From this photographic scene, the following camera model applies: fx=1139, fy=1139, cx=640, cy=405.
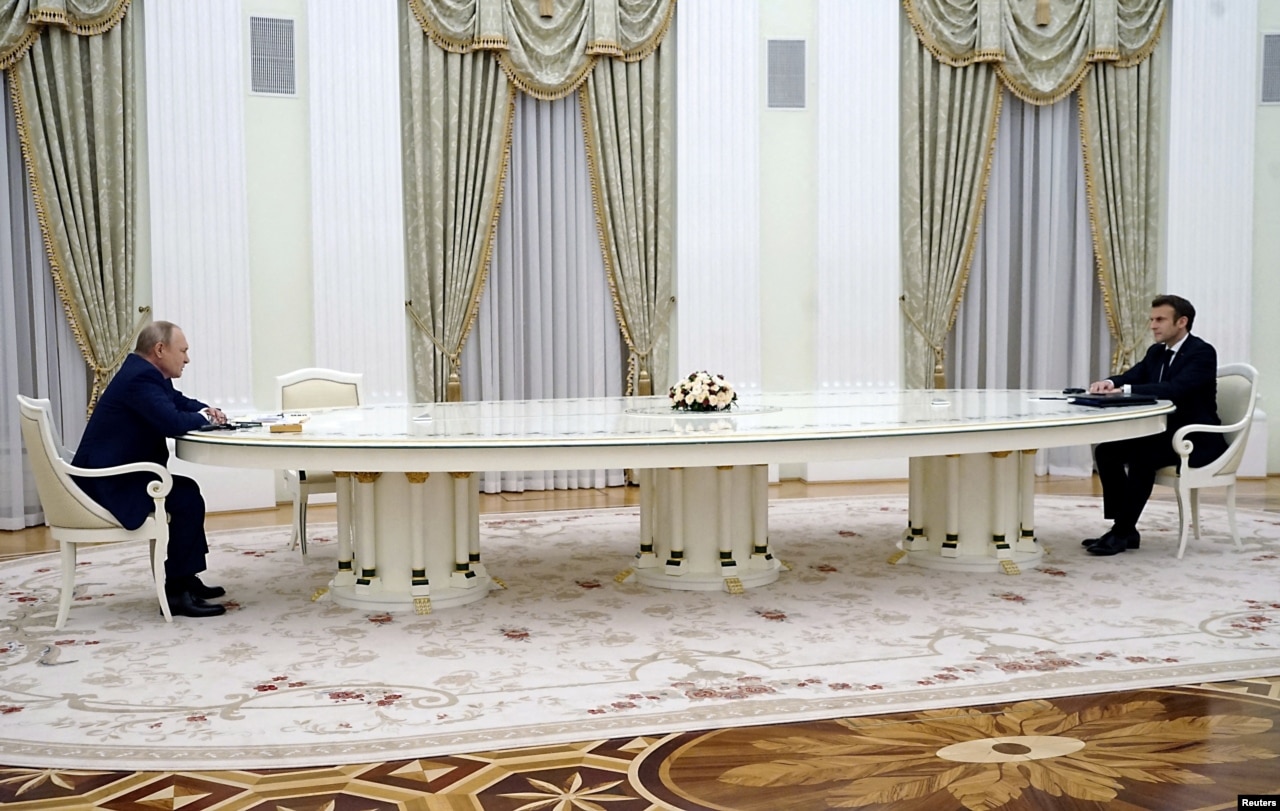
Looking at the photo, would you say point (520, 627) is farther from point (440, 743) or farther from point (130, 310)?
point (130, 310)

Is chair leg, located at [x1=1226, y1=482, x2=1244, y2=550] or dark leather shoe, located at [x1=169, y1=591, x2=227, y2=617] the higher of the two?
chair leg, located at [x1=1226, y1=482, x2=1244, y2=550]

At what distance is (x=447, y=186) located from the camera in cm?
841

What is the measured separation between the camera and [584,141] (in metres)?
8.70

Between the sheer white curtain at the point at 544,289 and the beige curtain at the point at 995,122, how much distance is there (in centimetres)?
251

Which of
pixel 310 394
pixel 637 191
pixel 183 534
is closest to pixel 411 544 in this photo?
pixel 183 534

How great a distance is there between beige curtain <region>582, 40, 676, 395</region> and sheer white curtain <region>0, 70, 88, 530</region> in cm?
388

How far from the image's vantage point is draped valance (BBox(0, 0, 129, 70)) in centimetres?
741

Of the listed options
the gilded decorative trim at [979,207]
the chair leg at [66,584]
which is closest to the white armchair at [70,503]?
the chair leg at [66,584]

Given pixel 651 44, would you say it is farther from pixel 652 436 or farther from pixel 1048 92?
pixel 652 436

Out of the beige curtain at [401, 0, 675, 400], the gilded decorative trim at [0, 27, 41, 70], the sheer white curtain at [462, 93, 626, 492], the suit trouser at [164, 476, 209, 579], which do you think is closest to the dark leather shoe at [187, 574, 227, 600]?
the suit trouser at [164, 476, 209, 579]

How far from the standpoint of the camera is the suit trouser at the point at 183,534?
16.2 feet

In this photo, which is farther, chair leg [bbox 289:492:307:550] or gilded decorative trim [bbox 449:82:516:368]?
gilded decorative trim [bbox 449:82:516:368]

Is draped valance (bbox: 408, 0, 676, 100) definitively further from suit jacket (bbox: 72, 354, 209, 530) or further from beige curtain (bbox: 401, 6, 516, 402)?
suit jacket (bbox: 72, 354, 209, 530)

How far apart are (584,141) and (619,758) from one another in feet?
20.5
